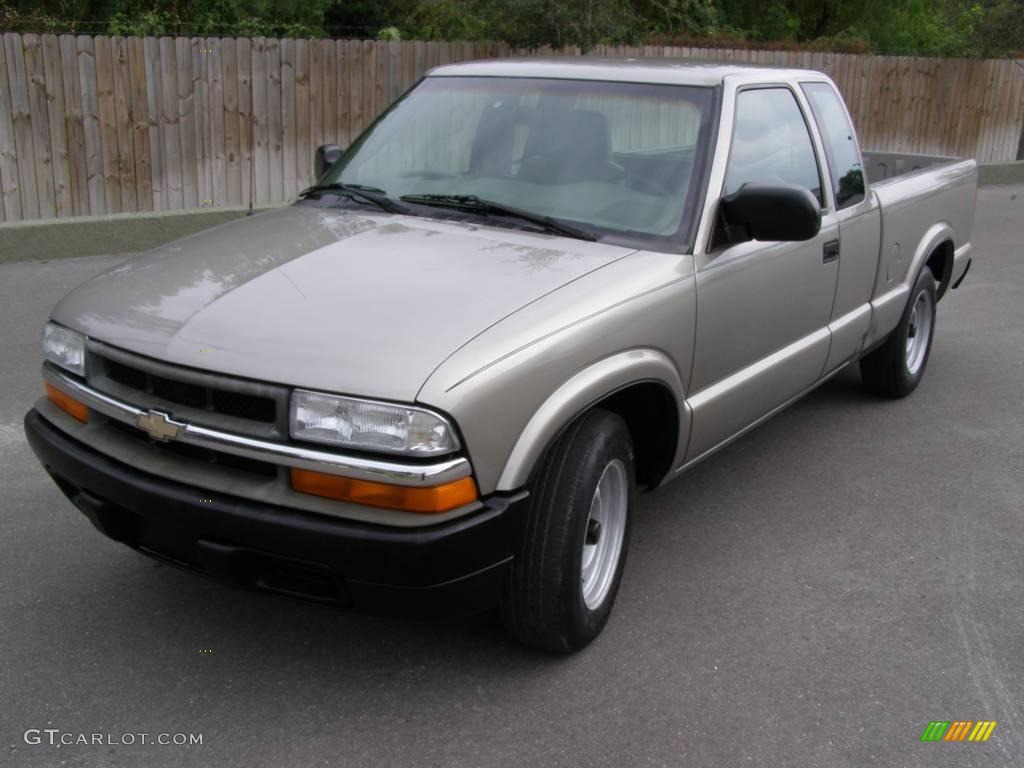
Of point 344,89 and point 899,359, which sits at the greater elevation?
point 344,89

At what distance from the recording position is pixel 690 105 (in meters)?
4.23

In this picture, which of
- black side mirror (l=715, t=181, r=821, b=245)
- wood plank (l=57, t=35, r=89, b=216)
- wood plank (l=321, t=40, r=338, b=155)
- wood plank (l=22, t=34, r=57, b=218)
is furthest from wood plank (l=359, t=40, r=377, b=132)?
black side mirror (l=715, t=181, r=821, b=245)

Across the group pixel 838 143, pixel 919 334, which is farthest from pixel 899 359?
pixel 838 143

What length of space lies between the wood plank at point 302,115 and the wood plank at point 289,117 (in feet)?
0.10

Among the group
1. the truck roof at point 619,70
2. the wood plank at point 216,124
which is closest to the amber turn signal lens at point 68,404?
the truck roof at point 619,70

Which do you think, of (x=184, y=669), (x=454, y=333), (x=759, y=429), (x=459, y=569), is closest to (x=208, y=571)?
(x=184, y=669)

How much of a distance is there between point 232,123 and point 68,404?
7.51m

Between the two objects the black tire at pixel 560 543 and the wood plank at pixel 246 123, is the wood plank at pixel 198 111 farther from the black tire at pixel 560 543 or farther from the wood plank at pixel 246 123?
the black tire at pixel 560 543

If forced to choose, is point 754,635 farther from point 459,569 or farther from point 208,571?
point 208,571

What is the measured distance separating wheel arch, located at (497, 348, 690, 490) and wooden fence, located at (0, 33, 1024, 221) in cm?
715

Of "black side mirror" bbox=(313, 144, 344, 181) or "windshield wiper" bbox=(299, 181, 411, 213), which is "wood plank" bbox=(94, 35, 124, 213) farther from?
"windshield wiper" bbox=(299, 181, 411, 213)

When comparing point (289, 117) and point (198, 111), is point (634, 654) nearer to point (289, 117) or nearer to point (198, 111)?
point (198, 111)

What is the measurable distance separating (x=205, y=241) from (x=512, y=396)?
5.14 ft

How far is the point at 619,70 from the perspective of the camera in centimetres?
445
